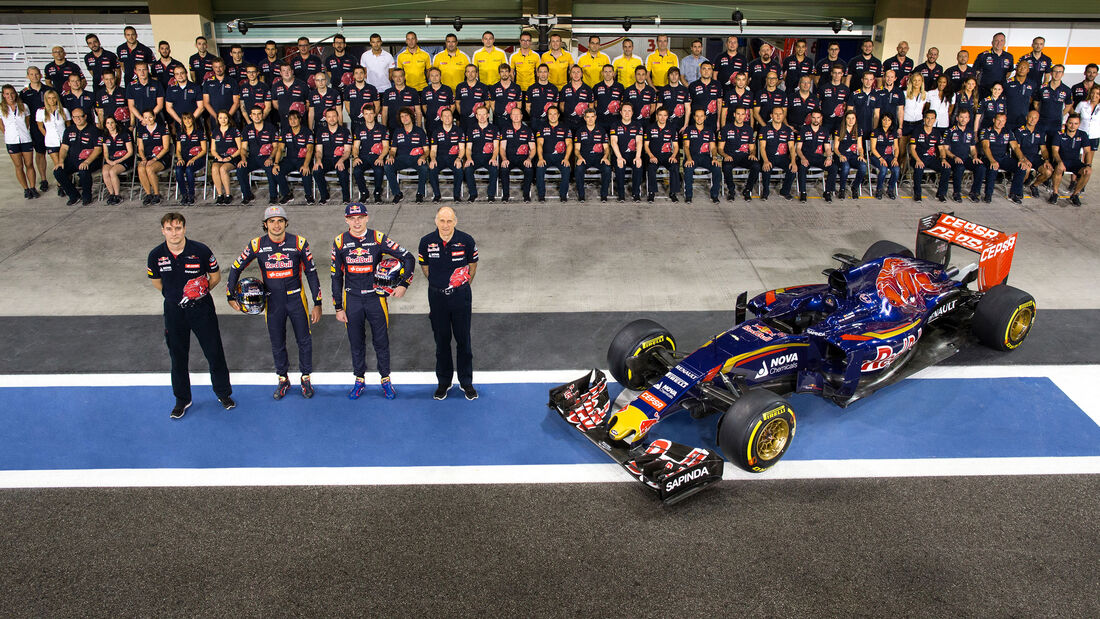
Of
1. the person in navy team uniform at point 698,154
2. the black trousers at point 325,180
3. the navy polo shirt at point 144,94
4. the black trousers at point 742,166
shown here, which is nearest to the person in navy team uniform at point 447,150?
the black trousers at point 325,180

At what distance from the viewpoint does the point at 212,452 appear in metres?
6.41

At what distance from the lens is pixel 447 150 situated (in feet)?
41.5

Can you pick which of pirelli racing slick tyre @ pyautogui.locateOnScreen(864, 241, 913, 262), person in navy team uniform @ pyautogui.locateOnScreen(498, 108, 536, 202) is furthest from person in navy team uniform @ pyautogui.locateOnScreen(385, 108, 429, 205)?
pirelli racing slick tyre @ pyautogui.locateOnScreen(864, 241, 913, 262)

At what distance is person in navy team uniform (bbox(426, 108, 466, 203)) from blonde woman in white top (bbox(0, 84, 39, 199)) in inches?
259

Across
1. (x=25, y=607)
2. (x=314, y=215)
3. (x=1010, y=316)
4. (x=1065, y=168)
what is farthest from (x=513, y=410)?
(x=1065, y=168)

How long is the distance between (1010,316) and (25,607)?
8160 mm

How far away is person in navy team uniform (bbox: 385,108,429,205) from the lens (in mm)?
12586

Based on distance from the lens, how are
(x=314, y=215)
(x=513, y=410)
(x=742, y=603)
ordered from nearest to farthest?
(x=742, y=603) → (x=513, y=410) → (x=314, y=215)

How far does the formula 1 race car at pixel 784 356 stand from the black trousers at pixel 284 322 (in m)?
2.29

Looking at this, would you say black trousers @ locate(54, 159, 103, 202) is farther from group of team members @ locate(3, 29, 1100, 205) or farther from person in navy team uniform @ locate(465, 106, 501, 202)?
person in navy team uniform @ locate(465, 106, 501, 202)

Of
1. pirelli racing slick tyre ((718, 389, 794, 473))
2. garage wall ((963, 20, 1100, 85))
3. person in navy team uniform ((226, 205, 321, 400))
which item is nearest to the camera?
pirelli racing slick tyre ((718, 389, 794, 473))

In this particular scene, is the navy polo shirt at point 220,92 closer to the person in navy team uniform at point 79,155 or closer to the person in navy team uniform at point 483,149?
the person in navy team uniform at point 79,155

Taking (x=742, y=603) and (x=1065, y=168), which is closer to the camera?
(x=742, y=603)

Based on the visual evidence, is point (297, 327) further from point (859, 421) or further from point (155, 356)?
point (859, 421)
